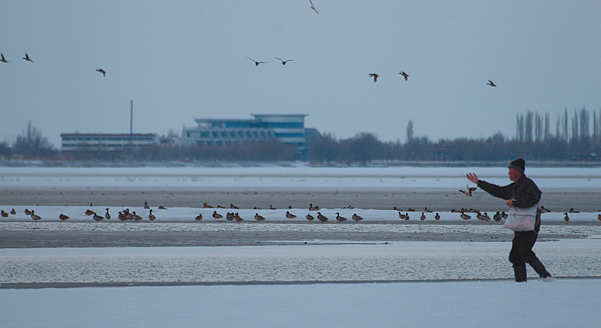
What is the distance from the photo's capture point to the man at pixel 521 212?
8094 millimetres

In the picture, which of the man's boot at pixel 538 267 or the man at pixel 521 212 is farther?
the man's boot at pixel 538 267

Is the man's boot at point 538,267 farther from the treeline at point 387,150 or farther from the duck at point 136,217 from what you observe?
the treeline at point 387,150

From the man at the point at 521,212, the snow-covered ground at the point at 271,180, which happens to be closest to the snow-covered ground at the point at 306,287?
the man at the point at 521,212

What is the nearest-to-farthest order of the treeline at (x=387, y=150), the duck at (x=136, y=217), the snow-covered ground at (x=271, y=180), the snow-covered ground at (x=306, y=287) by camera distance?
the snow-covered ground at (x=306, y=287) < the duck at (x=136, y=217) < the snow-covered ground at (x=271, y=180) < the treeline at (x=387, y=150)

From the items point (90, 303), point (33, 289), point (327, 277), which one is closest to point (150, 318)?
point (90, 303)

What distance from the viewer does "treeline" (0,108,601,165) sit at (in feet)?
466

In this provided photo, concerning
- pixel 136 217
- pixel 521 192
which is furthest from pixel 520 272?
pixel 136 217

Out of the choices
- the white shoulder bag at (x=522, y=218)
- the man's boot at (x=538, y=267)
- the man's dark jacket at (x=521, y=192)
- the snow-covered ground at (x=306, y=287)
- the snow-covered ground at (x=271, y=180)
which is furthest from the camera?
the snow-covered ground at (x=271, y=180)

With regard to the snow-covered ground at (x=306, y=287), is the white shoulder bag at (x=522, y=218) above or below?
above

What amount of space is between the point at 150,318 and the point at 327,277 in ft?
10.8

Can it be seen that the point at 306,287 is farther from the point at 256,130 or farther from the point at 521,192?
the point at 256,130

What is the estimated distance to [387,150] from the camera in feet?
531

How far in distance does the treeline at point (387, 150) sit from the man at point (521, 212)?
126m

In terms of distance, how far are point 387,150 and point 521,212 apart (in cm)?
15497
